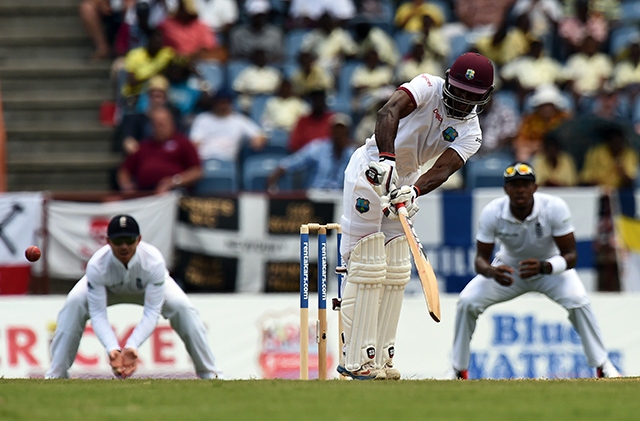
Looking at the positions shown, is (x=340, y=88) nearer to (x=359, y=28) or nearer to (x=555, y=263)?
(x=359, y=28)

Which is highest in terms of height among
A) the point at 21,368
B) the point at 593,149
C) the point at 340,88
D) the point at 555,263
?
the point at 340,88

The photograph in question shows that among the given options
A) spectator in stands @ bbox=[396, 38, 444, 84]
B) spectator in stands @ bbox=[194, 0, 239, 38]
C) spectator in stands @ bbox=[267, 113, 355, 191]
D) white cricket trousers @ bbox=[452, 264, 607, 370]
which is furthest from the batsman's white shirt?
spectator in stands @ bbox=[194, 0, 239, 38]

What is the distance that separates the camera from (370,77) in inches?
557

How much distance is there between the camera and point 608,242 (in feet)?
38.0

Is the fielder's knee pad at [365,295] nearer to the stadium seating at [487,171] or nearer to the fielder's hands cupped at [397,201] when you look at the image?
the fielder's hands cupped at [397,201]

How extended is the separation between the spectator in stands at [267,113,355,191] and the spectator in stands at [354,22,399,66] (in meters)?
2.38

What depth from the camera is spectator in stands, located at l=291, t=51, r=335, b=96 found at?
14.0 m

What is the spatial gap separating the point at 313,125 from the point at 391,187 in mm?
6447

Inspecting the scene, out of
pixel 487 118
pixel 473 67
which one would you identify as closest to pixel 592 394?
pixel 473 67

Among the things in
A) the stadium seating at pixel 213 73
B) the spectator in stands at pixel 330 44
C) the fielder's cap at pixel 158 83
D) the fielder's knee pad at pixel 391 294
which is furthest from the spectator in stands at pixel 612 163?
the fielder's knee pad at pixel 391 294

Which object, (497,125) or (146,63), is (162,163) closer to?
(146,63)

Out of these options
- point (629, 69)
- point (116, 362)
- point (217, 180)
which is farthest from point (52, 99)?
point (116, 362)

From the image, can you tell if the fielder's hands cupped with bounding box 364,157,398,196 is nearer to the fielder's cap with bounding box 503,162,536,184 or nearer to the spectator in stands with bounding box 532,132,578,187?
the fielder's cap with bounding box 503,162,536,184

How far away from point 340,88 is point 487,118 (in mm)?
2114
